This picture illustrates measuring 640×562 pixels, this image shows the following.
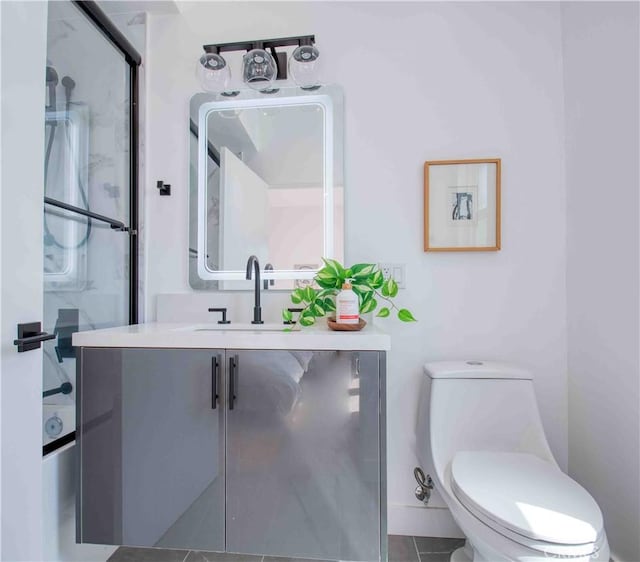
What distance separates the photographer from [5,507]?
810 millimetres

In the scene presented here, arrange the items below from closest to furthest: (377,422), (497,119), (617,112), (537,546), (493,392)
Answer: (537,546), (377,422), (617,112), (493,392), (497,119)

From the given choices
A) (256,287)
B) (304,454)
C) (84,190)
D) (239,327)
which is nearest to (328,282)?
(256,287)

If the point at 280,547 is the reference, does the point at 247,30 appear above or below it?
above

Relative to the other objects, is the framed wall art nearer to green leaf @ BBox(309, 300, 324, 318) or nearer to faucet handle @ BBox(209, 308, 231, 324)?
green leaf @ BBox(309, 300, 324, 318)

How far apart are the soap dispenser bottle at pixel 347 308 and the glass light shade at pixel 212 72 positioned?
1070mm

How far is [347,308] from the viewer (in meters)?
1.08

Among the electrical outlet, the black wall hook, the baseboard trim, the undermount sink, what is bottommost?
the baseboard trim

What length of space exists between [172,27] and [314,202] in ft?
3.56

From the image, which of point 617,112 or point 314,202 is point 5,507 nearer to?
point 314,202

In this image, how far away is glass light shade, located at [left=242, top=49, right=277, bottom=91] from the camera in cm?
133

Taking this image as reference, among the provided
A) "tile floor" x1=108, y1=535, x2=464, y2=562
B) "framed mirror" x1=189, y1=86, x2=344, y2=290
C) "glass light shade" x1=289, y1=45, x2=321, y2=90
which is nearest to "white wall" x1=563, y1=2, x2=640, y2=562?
"tile floor" x1=108, y1=535, x2=464, y2=562

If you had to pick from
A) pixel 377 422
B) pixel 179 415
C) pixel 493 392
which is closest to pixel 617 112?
pixel 493 392

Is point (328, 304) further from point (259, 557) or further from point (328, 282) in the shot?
point (259, 557)

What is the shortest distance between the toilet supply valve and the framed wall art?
3.07 feet
